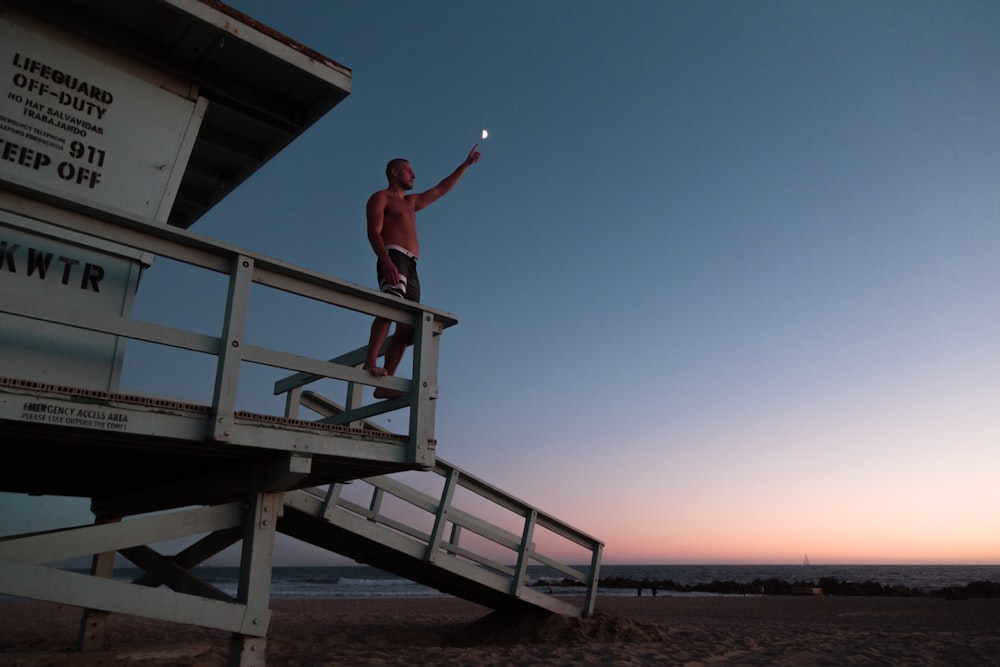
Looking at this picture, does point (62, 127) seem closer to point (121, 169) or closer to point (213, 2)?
point (121, 169)

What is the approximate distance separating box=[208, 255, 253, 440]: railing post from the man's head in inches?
72.0

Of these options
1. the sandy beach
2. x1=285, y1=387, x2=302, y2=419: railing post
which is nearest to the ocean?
the sandy beach

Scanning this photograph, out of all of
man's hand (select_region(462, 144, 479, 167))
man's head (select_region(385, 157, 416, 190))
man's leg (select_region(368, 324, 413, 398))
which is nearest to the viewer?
man's leg (select_region(368, 324, 413, 398))

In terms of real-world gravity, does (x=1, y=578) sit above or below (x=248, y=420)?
below

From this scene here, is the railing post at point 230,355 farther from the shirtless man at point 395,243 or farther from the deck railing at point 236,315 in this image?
the shirtless man at point 395,243

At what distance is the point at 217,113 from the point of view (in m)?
5.66

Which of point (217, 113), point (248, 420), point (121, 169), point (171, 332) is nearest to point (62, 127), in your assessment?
point (121, 169)

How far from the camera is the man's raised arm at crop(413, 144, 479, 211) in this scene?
546 cm

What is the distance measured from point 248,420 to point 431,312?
4.42 feet

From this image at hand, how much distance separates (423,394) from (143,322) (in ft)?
5.42

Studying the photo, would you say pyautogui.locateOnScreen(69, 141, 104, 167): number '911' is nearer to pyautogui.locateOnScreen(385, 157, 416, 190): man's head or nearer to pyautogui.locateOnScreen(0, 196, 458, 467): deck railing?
pyautogui.locateOnScreen(0, 196, 458, 467): deck railing

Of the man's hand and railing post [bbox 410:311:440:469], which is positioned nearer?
railing post [bbox 410:311:440:469]

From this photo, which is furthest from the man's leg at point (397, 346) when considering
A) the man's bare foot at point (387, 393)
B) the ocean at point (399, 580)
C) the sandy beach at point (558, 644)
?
the ocean at point (399, 580)

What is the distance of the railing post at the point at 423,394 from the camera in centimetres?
430
